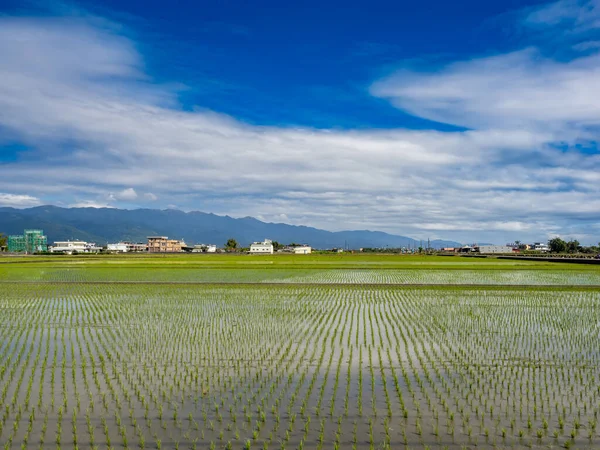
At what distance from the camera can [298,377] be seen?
8.39 metres

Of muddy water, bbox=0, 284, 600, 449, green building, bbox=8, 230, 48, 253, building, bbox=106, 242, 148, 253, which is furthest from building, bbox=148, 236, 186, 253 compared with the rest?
muddy water, bbox=0, 284, 600, 449

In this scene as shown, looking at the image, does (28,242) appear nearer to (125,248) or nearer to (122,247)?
(122,247)

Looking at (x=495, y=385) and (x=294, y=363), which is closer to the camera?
(x=495, y=385)

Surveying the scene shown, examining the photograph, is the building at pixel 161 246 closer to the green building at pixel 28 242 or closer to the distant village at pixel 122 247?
the distant village at pixel 122 247

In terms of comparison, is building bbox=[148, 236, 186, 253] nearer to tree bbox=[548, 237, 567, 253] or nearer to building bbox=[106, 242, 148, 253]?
building bbox=[106, 242, 148, 253]

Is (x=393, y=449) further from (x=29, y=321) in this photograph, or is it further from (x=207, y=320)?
(x=29, y=321)

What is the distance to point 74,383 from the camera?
26.4ft

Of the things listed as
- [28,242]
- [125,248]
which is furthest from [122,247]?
[28,242]

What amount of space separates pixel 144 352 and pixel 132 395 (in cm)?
298

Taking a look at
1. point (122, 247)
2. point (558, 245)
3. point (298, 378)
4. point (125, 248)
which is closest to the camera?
point (298, 378)

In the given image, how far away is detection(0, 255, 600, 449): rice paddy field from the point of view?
6.04m

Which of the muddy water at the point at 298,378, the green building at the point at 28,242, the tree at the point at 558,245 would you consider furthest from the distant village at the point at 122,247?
the muddy water at the point at 298,378

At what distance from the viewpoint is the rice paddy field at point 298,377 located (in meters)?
6.04

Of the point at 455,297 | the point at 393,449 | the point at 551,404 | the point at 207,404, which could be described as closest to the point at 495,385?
the point at 551,404
